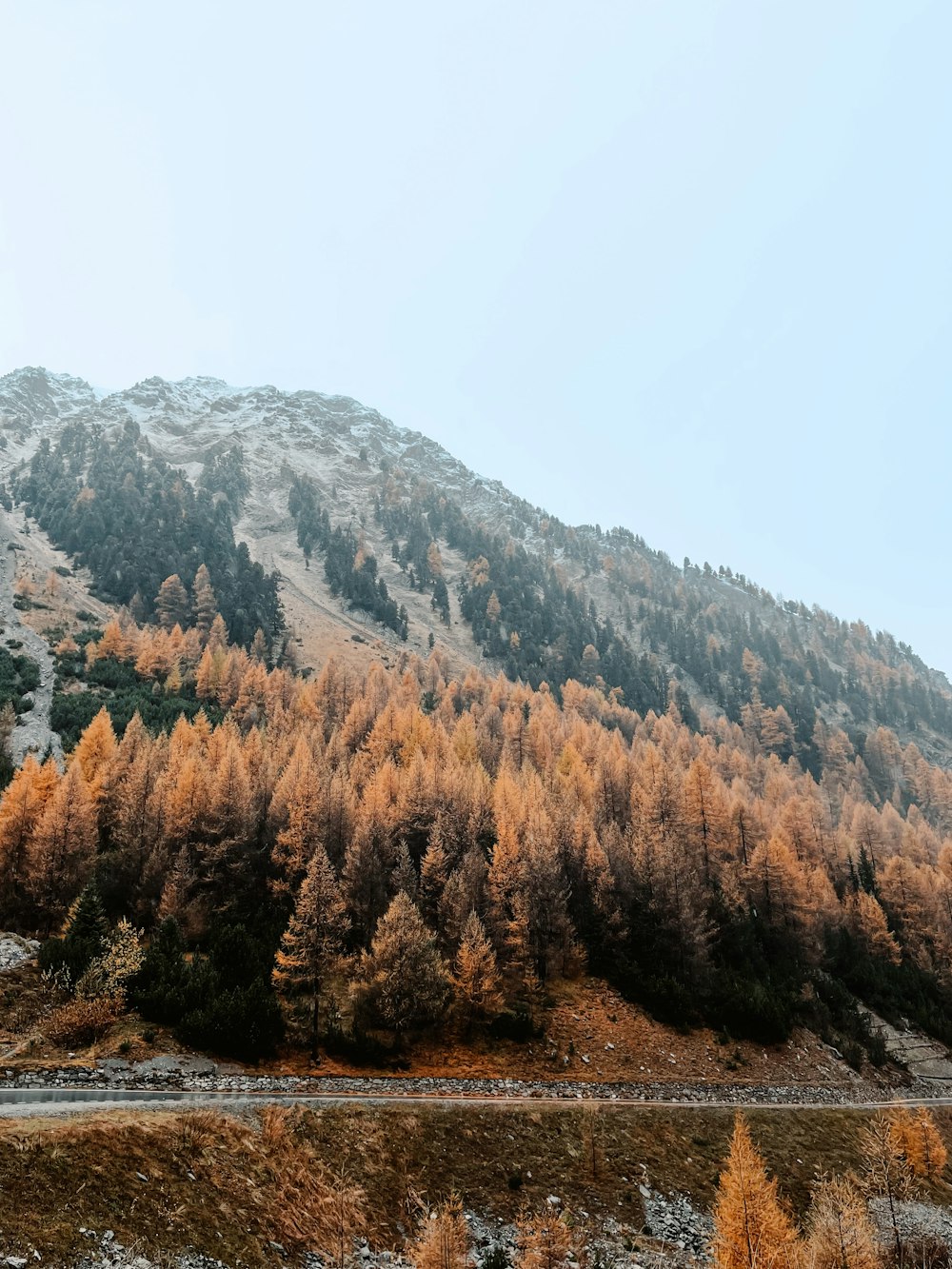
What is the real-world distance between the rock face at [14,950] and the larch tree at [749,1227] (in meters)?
38.6

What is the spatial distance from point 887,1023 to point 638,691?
5048 inches

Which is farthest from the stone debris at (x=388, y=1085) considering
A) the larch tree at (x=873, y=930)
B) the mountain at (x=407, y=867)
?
the larch tree at (x=873, y=930)

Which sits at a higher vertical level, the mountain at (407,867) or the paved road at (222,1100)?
the mountain at (407,867)

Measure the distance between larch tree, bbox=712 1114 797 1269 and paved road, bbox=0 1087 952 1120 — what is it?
10.5 m

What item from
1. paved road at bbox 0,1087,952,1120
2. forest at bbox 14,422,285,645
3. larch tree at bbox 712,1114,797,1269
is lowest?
paved road at bbox 0,1087,952,1120

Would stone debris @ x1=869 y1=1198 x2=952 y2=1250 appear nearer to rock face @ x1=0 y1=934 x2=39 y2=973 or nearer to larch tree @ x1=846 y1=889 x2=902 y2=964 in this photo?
larch tree @ x1=846 y1=889 x2=902 y2=964

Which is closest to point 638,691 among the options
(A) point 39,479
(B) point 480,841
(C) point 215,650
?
(C) point 215,650

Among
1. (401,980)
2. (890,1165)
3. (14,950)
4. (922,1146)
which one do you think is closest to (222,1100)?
(401,980)

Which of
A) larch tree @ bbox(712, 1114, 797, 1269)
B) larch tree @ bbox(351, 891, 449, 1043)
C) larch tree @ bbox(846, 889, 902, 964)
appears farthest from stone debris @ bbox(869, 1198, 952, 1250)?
larch tree @ bbox(846, 889, 902, 964)

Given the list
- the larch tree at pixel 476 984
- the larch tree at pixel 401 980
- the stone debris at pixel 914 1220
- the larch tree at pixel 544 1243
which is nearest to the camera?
the larch tree at pixel 544 1243

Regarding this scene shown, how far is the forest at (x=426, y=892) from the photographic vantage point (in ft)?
139

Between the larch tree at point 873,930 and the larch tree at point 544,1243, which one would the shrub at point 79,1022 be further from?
the larch tree at point 873,930

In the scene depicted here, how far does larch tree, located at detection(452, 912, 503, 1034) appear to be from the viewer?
44.6m

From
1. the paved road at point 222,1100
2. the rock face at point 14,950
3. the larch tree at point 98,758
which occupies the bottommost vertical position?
the rock face at point 14,950
